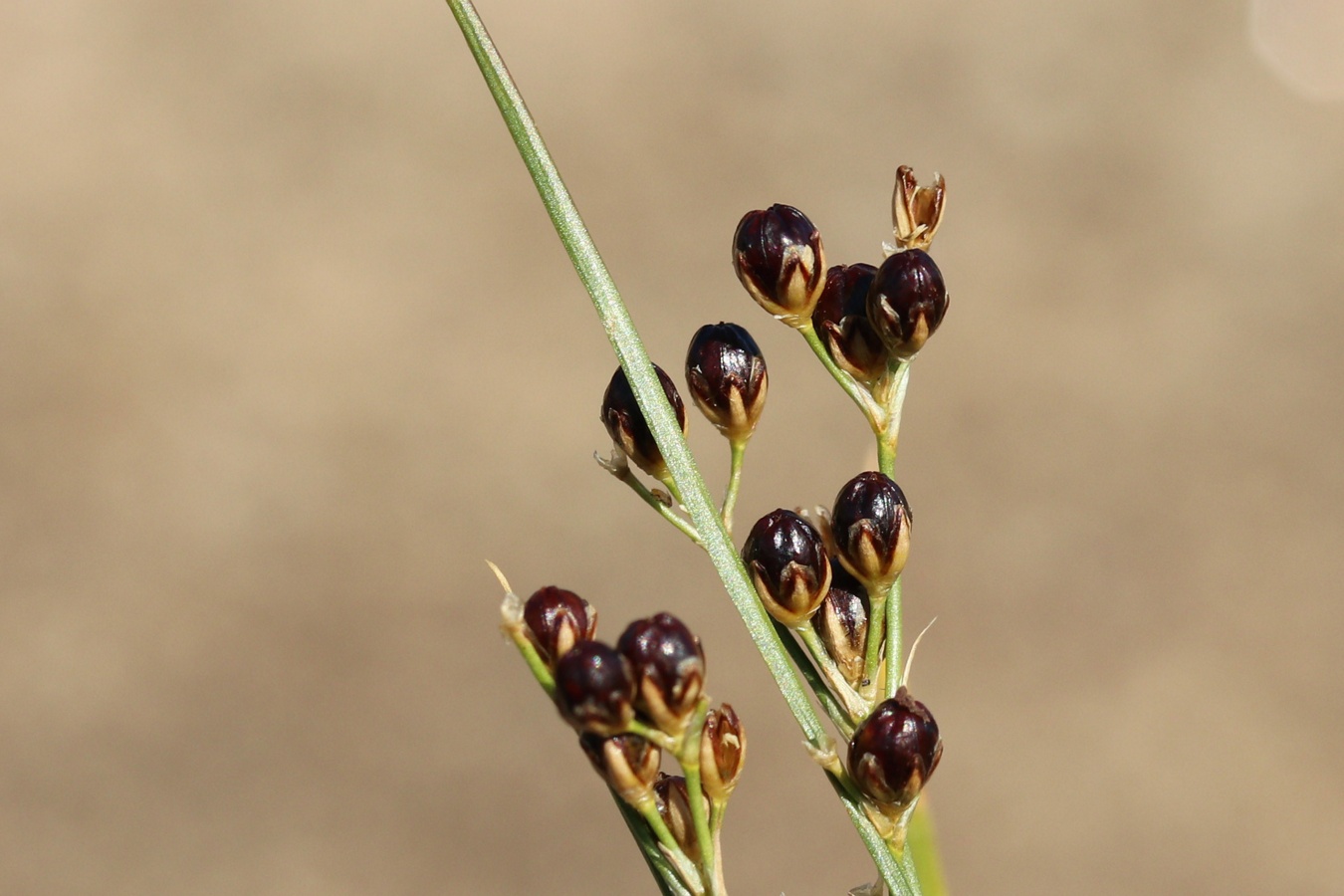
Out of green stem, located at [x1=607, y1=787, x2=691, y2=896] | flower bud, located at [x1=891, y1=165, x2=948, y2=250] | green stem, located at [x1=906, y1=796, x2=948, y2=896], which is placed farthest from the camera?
flower bud, located at [x1=891, y1=165, x2=948, y2=250]

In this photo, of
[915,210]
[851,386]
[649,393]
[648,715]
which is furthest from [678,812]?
[915,210]

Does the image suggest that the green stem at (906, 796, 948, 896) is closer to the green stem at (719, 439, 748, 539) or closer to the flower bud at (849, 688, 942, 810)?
the flower bud at (849, 688, 942, 810)

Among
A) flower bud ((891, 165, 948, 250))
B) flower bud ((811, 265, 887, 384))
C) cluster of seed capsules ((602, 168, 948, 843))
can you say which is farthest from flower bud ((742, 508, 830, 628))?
flower bud ((891, 165, 948, 250))

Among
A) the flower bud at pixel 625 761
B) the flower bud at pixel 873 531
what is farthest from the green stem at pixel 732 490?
the flower bud at pixel 625 761

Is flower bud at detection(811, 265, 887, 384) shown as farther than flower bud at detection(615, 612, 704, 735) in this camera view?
Yes

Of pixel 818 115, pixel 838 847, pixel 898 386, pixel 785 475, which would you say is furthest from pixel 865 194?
pixel 898 386

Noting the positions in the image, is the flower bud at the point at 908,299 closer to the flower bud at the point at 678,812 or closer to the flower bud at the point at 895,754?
the flower bud at the point at 895,754

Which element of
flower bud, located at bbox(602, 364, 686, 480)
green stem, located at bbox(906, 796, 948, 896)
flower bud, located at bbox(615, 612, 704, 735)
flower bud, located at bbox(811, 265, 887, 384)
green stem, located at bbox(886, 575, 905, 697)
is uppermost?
flower bud, located at bbox(811, 265, 887, 384)

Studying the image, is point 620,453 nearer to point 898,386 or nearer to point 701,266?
point 898,386
